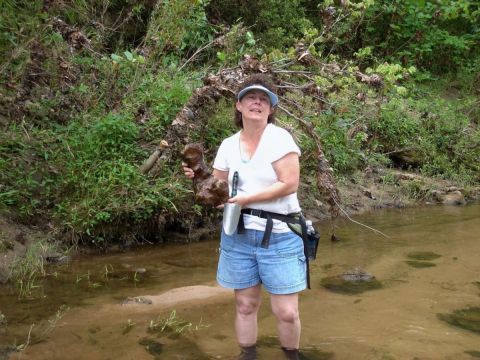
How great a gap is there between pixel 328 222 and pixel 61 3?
171 inches

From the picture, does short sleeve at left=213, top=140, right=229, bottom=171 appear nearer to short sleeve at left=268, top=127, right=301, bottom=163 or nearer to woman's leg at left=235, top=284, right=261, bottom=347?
short sleeve at left=268, top=127, right=301, bottom=163

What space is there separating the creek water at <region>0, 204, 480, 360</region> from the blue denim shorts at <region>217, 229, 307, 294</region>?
2.07ft

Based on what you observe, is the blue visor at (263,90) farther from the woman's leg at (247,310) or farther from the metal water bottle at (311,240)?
the woman's leg at (247,310)

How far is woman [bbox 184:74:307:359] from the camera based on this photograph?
335cm

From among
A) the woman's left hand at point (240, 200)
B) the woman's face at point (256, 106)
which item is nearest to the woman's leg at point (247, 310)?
the woman's left hand at point (240, 200)

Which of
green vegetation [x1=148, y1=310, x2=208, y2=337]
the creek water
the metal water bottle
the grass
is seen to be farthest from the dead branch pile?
the metal water bottle

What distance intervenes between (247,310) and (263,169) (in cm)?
87

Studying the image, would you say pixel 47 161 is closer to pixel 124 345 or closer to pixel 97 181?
pixel 97 181

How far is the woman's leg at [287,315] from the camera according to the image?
3473 mm

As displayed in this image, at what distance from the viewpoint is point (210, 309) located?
16.0ft

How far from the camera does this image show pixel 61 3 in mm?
6746

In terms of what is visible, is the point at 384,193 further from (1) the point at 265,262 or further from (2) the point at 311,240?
(1) the point at 265,262

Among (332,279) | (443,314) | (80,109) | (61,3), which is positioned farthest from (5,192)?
(443,314)

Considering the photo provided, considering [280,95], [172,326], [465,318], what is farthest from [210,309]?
[280,95]
